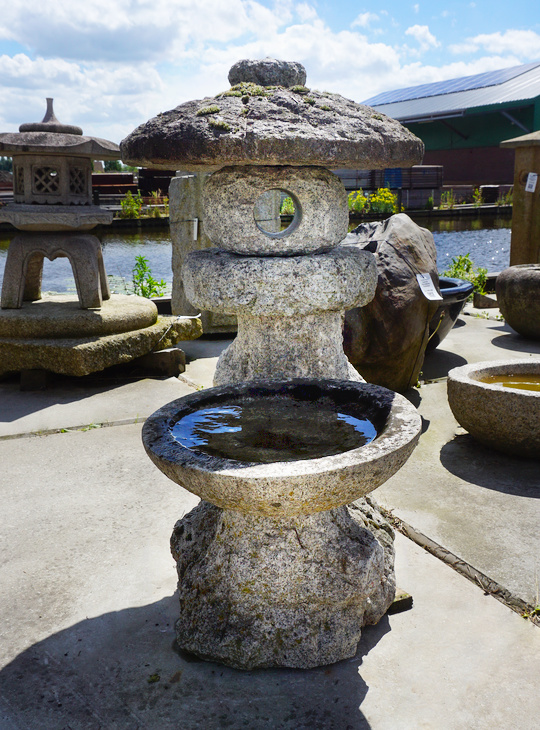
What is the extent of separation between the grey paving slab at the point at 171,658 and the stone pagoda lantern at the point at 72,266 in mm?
2188

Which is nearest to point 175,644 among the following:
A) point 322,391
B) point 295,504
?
point 295,504

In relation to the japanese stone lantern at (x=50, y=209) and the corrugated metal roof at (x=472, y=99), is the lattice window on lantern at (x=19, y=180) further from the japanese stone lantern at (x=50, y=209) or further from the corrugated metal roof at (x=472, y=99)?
the corrugated metal roof at (x=472, y=99)

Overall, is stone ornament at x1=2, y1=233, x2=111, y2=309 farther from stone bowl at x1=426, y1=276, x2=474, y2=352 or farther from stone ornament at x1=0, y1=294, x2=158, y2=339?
stone bowl at x1=426, y1=276, x2=474, y2=352

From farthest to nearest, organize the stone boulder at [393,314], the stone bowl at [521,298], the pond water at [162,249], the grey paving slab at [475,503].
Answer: the pond water at [162,249], the stone bowl at [521,298], the stone boulder at [393,314], the grey paving slab at [475,503]

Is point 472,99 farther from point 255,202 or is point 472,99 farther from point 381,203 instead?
point 255,202

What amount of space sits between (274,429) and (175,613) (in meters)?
0.77

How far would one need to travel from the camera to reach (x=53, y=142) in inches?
212

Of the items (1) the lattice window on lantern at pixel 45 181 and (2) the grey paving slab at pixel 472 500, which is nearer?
(2) the grey paving slab at pixel 472 500

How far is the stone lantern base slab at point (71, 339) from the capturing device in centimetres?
503

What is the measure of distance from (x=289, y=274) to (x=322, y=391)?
506mm

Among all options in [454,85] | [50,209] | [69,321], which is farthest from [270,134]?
[454,85]

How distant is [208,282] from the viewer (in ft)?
9.29

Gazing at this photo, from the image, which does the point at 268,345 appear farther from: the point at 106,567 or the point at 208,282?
the point at 106,567

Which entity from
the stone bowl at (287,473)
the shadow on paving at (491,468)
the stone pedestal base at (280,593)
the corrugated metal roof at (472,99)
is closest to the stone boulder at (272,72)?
the stone bowl at (287,473)
